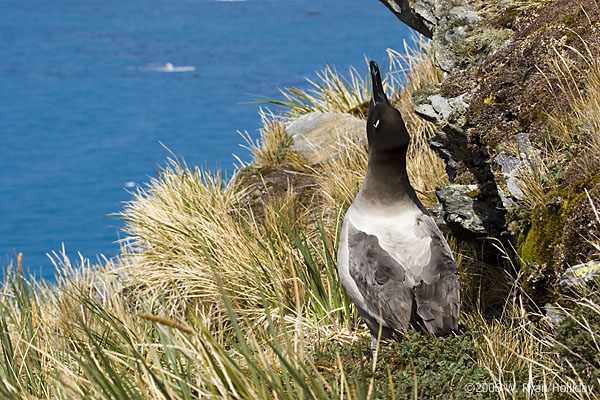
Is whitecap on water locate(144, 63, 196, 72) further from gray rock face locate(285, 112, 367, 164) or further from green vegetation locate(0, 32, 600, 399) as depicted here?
gray rock face locate(285, 112, 367, 164)

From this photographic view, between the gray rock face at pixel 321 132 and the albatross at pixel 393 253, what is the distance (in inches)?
135

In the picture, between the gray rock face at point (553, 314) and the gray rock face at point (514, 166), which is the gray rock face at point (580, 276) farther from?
the gray rock face at point (514, 166)

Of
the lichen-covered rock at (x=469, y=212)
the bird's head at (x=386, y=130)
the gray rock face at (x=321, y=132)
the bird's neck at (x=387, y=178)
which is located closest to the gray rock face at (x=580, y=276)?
the bird's neck at (x=387, y=178)

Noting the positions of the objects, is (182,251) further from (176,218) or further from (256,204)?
(256,204)

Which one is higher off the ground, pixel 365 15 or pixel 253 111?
pixel 365 15

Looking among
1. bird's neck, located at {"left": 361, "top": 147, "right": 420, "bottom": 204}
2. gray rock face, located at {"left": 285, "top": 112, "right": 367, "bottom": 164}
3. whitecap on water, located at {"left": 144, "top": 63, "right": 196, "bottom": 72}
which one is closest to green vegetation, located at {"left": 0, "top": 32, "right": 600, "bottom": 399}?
gray rock face, located at {"left": 285, "top": 112, "right": 367, "bottom": 164}

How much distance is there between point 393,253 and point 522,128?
1.13m

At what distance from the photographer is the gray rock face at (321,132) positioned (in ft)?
24.3

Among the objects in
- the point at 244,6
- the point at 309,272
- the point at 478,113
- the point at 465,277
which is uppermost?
the point at 244,6

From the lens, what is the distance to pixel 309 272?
4535mm

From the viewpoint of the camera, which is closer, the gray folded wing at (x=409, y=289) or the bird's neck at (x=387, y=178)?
the gray folded wing at (x=409, y=289)

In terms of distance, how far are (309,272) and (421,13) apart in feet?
7.98

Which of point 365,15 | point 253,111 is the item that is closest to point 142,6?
point 365,15

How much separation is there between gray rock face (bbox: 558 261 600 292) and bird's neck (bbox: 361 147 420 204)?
0.90 meters
